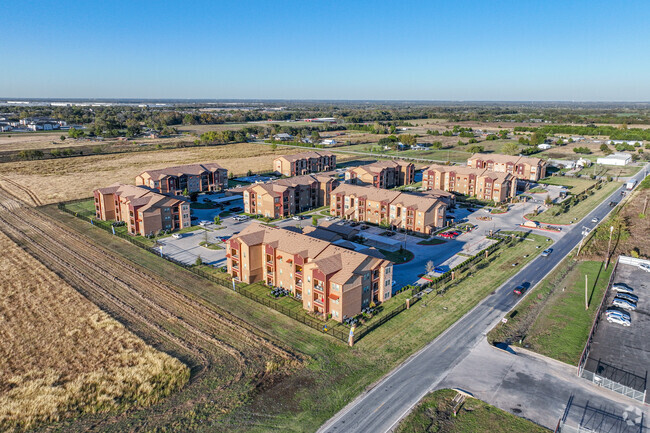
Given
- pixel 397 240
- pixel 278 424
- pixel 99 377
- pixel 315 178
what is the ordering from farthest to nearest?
pixel 315 178 < pixel 397 240 < pixel 99 377 < pixel 278 424

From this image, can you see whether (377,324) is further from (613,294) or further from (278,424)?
(613,294)

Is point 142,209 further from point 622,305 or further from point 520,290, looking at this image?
point 622,305

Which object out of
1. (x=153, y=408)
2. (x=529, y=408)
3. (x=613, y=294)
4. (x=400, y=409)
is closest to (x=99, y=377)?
(x=153, y=408)

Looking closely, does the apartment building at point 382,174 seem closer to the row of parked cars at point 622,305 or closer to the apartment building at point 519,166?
the apartment building at point 519,166

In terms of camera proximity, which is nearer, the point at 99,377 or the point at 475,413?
the point at 475,413

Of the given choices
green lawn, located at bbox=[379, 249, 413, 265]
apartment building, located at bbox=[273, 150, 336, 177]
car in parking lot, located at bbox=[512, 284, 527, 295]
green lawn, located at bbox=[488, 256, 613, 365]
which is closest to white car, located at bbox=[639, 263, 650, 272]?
green lawn, located at bbox=[488, 256, 613, 365]

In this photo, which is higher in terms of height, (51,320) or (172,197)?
(172,197)
